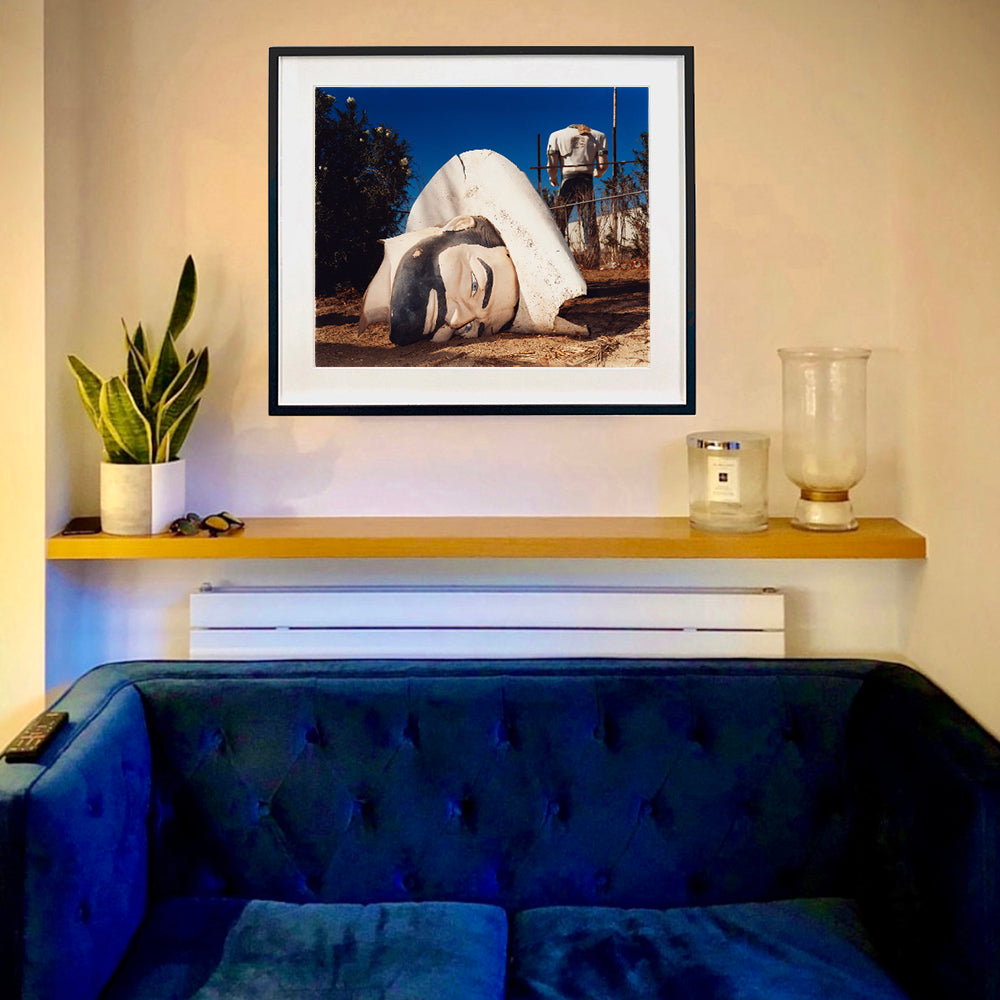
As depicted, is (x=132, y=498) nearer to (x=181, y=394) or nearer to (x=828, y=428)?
(x=181, y=394)

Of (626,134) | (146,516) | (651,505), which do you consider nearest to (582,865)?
(651,505)

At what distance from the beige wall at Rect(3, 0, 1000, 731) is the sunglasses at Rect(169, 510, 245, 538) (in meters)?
0.17

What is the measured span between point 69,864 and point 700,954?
1.04m

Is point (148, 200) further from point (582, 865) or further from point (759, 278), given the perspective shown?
point (582, 865)

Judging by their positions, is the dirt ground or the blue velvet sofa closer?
the blue velvet sofa

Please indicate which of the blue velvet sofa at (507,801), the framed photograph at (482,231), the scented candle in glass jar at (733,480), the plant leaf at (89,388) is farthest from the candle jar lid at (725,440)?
the plant leaf at (89,388)

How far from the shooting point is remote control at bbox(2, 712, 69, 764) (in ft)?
5.68

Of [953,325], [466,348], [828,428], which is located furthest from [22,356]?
[953,325]

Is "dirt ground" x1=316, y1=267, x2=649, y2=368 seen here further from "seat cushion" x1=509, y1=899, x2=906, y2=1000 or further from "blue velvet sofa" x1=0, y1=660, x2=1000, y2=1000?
"seat cushion" x1=509, y1=899, x2=906, y2=1000

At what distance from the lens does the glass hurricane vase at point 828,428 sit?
83.6 inches

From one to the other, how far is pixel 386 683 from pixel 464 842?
1.10ft

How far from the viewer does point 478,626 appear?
2248 millimetres

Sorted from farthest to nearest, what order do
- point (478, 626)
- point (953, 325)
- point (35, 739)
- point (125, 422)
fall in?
point (478, 626), point (125, 422), point (953, 325), point (35, 739)

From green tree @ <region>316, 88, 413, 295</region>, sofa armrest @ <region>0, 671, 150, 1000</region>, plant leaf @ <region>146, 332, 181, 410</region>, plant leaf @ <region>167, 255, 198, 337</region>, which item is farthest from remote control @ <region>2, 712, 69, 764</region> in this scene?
green tree @ <region>316, 88, 413, 295</region>
